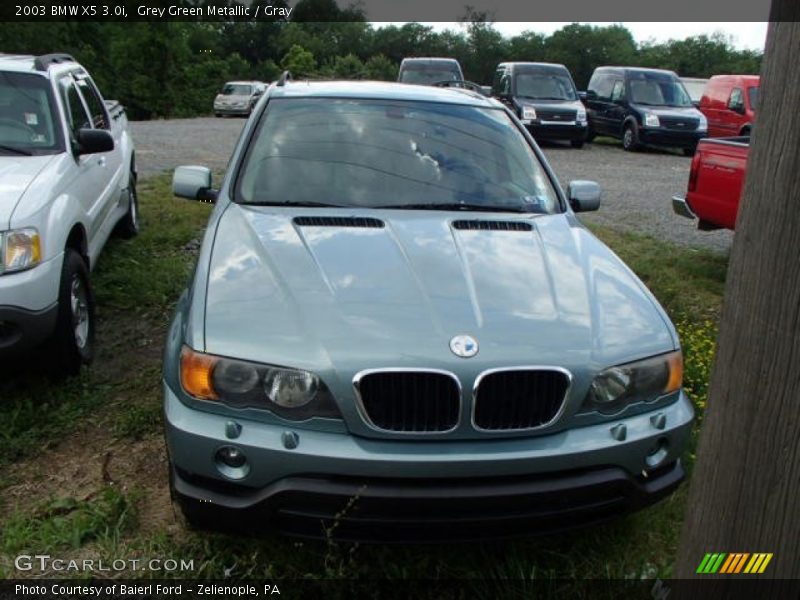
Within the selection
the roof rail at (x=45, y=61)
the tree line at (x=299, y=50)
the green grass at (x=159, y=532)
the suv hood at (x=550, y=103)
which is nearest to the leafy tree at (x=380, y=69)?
the tree line at (x=299, y=50)

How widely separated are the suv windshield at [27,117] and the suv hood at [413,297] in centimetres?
183

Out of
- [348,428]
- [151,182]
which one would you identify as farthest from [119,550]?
[151,182]

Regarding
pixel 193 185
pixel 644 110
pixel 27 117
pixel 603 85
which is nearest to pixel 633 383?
pixel 193 185

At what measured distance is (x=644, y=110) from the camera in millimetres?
16922

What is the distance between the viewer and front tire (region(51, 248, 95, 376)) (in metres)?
3.81

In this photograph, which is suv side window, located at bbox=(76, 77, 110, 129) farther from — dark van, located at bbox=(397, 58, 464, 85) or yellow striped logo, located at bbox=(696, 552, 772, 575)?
dark van, located at bbox=(397, 58, 464, 85)

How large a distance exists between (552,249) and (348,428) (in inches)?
50.8

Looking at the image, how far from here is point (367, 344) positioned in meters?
2.37

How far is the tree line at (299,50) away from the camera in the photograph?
4188 centimetres

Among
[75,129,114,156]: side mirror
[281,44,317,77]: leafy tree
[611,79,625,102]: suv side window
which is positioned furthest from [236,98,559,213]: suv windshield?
[281,44,317,77]: leafy tree

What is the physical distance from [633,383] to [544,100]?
15592 millimetres

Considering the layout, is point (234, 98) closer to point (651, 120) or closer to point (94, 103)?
point (651, 120)

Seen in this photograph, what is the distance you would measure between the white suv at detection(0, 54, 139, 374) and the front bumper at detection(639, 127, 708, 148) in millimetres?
13312

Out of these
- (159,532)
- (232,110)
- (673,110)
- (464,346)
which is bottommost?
(232,110)
